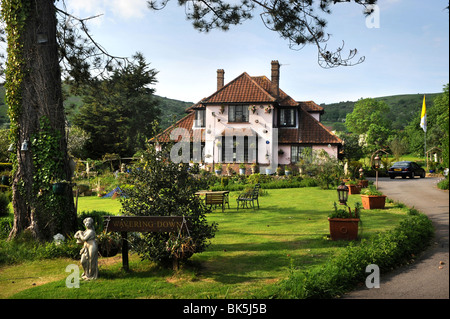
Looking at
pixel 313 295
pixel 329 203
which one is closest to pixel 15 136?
pixel 313 295

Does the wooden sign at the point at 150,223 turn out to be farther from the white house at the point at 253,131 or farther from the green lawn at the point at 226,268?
the white house at the point at 253,131

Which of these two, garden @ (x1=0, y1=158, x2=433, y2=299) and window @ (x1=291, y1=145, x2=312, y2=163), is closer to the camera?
garden @ (x1=0, y1=158, x2=433, y2=299)

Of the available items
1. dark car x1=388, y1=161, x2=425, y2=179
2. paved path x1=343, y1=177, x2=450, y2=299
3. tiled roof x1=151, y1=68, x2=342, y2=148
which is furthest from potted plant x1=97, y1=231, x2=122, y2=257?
dark car x1=388, y1=161, x2=425, y2=179

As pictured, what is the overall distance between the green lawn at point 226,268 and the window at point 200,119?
22.1 metres

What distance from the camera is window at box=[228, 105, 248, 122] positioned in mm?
31734

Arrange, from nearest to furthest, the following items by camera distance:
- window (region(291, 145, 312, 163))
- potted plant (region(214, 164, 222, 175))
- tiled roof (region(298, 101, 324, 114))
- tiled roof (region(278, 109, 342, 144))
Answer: potted plant (region(214, 164, 222, 175)) < window (region(291, 145, 312, 163)) < tiled roof (region(278, 109, 342, 144)) < tiled roof (region(298, 101, 324, 114))

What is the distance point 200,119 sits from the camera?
33.9 metres

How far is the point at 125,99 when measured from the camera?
43.6 meters

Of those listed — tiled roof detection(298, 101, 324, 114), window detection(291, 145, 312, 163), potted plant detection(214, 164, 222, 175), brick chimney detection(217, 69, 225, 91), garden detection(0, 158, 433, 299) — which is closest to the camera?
garden detection(0, 158, 433, 299)

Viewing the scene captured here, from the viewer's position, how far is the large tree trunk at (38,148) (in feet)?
30.2

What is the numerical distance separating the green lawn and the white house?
19.0 metres

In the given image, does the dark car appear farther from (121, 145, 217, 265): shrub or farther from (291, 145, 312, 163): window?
(121, 145, 217, 265): shrub

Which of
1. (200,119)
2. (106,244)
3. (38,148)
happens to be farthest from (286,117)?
(106,244)

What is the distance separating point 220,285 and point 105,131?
123 feet
